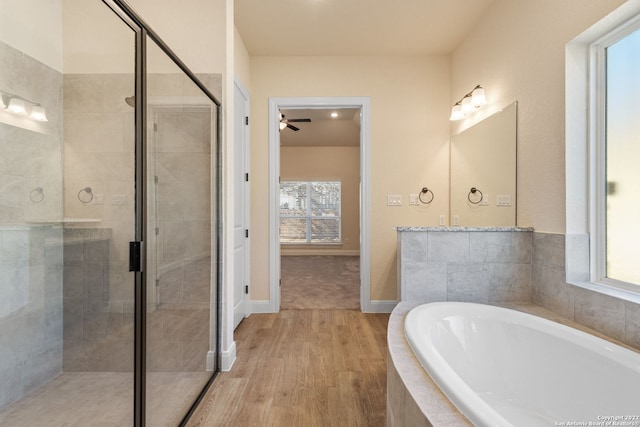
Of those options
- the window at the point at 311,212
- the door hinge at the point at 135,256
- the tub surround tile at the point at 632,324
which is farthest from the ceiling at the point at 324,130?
the tub surround tile at the point at 632,324

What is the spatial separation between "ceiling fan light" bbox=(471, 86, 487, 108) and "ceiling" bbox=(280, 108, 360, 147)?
212 centimetres

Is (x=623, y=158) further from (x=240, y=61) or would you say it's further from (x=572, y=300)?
(x=240, y=61)

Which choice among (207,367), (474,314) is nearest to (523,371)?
(474,314)

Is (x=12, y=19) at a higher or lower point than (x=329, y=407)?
higher

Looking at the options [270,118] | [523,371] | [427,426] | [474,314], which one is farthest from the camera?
[270,118]

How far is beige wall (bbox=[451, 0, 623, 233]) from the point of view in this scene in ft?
5.47

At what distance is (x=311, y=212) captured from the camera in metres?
7.29

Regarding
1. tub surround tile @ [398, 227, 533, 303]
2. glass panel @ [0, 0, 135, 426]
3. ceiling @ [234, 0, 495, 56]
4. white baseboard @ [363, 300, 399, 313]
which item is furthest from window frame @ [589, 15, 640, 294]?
glass panel @ [0, 0, 135, 426]

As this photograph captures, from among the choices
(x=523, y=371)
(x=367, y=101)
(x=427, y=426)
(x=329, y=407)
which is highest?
(x=367, y=101)

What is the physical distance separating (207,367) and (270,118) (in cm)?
233

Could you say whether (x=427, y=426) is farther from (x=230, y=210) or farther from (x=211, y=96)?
(x=211, y=96)

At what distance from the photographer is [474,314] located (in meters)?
1.58

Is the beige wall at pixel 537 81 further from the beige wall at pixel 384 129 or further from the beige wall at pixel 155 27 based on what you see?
the beige wall at pixel 155 27

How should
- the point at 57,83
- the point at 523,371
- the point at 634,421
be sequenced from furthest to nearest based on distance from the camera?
the point at 523,371 < the point at 57,83 < the point at 634,421
